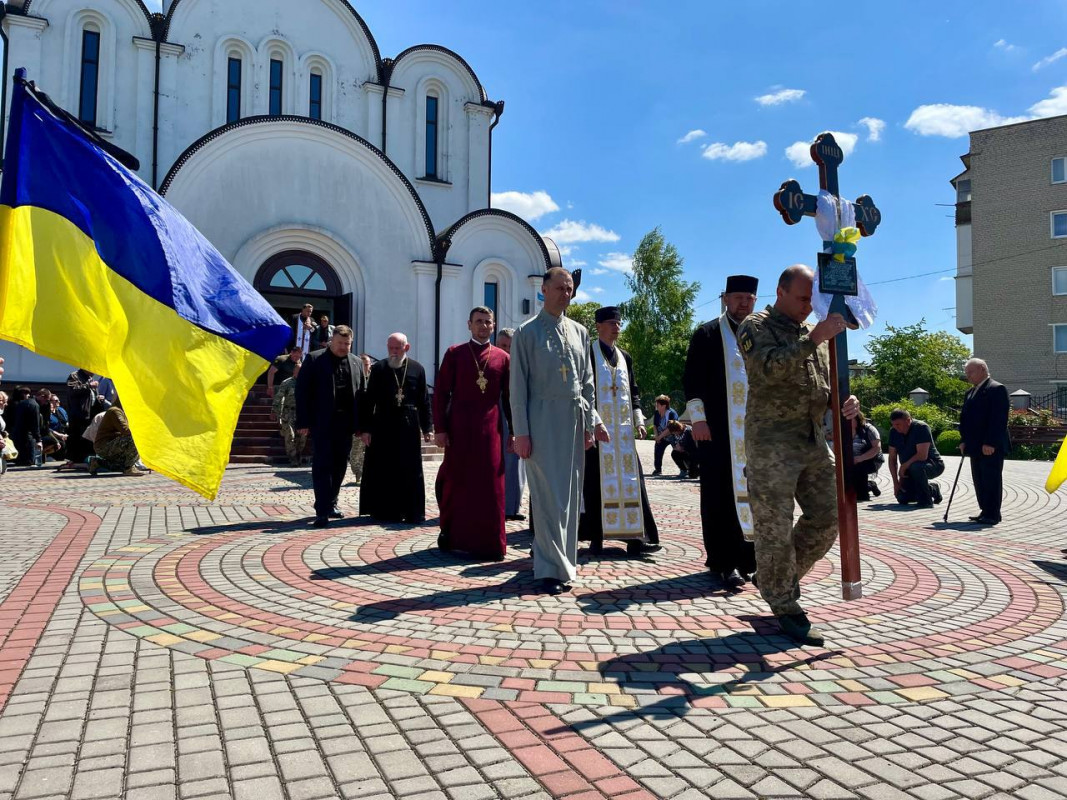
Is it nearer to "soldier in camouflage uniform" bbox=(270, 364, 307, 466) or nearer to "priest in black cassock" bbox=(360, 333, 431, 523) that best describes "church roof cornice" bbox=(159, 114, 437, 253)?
"soldier in camouflage uniform" bbox=(270, 364, 307, 466)

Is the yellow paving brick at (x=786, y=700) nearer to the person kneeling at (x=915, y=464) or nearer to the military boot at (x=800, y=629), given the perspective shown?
the military boot at (x=800, y=629)

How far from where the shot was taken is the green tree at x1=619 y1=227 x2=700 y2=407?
52.1m

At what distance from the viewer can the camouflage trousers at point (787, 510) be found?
4.15 metres

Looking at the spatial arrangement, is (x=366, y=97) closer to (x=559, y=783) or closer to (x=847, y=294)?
(x=847, y=294)

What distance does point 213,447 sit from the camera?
13.6ft

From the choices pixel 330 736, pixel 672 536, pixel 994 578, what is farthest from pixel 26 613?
pixel 994 578

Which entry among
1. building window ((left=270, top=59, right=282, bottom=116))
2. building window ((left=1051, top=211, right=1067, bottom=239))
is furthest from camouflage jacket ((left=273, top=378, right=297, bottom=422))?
building window ((left=1051, top=211, right=1067, bottom=239))

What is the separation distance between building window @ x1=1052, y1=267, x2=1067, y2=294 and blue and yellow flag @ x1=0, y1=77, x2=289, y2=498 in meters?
44.1

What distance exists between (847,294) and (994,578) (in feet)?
9.76

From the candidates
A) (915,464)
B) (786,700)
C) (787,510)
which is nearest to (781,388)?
(787,510)

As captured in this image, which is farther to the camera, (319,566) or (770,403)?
(319,566)

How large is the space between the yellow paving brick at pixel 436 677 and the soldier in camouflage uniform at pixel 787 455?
175 centimetres

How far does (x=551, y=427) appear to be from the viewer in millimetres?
5352

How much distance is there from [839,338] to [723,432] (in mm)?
1486
